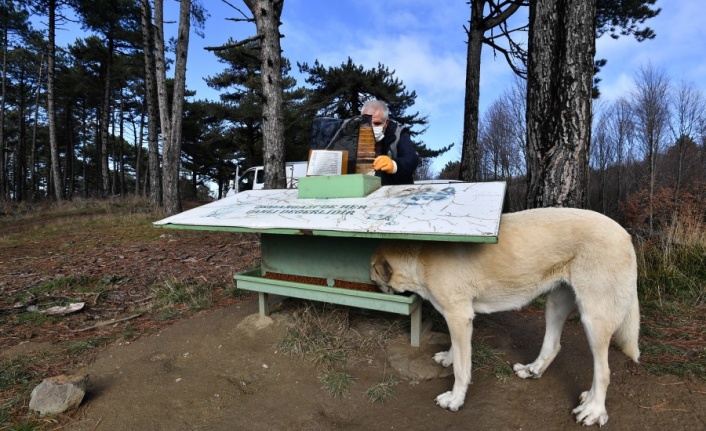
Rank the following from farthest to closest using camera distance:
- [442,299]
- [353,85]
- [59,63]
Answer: [59,63] < [353,85] < [442,299]

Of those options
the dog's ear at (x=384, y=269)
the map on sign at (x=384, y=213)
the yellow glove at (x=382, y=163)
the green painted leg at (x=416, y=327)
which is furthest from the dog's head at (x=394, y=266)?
the yellow glove at (x=382, y=163)

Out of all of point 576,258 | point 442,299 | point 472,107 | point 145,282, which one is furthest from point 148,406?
point 472,107

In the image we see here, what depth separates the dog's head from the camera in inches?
100.0

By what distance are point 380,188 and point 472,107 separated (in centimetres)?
758

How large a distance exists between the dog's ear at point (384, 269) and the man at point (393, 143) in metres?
1.16

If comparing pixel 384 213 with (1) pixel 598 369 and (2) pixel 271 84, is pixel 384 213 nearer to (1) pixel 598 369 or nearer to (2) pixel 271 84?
(1) pixel 598 369

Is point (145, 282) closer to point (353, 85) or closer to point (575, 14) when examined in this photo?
point (575, 14)

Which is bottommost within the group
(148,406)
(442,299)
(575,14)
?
(148,406)

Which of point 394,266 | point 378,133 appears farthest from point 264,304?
point 378,133

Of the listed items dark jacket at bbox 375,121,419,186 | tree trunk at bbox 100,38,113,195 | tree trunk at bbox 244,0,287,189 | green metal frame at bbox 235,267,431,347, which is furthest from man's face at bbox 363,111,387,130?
tree trunk at bbox 100,38,113,195

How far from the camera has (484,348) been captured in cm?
305

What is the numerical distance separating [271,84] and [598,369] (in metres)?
5.57

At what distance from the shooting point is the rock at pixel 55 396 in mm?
2312

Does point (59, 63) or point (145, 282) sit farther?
point (59, 63)
